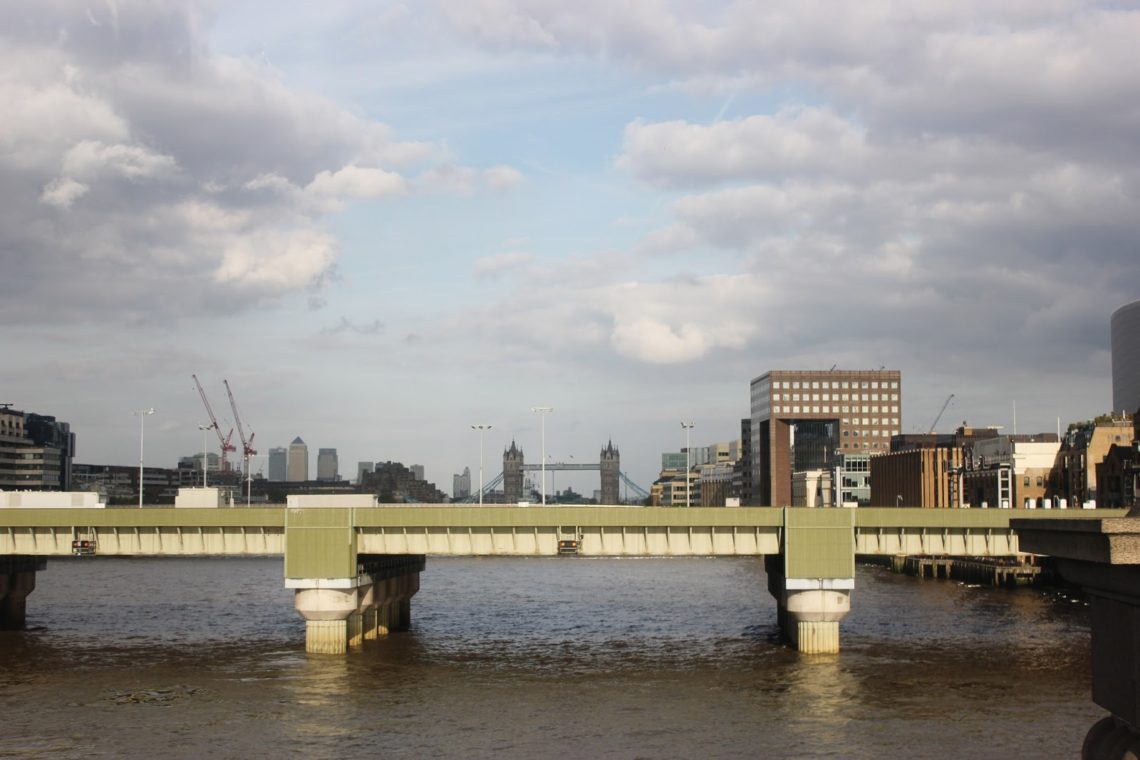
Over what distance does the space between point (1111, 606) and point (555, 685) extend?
48776 millimetres

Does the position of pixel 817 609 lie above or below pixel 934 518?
below

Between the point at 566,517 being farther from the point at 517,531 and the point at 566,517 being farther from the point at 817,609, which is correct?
the point at 817,609

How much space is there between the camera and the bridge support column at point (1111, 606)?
1491 centimetres

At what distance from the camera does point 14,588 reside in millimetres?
88500

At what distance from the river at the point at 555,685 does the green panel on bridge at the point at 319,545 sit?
525 centimetres

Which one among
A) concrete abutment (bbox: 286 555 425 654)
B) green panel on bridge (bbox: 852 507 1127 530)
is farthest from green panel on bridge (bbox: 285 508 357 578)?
green panel on bridge (bbox: 852 507 1127 530)

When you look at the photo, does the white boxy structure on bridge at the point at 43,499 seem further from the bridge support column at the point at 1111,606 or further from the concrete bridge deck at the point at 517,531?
the bridge support column at the point at 1111,606

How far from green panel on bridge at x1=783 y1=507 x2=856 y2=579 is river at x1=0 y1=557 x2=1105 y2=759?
524 cm

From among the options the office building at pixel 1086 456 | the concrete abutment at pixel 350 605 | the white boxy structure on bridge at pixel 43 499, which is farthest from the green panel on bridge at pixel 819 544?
the office building at pixel 1086 456

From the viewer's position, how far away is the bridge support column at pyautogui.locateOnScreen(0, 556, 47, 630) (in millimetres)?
86625

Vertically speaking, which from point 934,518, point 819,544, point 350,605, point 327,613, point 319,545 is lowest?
point 327,613

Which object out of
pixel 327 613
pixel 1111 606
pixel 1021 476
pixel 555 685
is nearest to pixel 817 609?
pixel 555 685

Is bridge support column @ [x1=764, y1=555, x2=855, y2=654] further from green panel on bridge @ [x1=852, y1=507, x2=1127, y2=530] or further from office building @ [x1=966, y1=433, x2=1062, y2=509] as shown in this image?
office building @ [x1=966, y1=433, x2=1062, y2=509]

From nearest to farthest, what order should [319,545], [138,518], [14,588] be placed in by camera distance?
[319,545]
[138,518]
[14,588]
